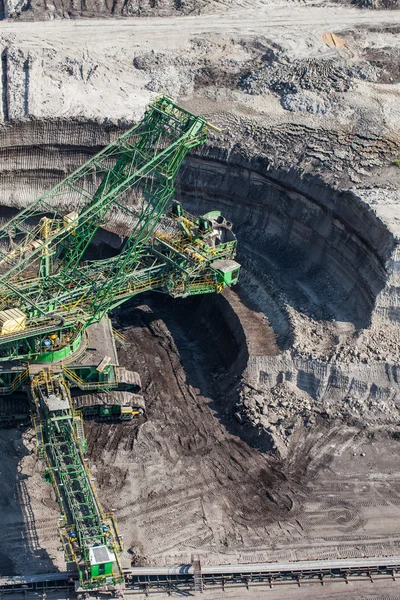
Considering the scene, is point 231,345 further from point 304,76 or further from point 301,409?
point 304,76

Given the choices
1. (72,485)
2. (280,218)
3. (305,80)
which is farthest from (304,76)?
(72,485)

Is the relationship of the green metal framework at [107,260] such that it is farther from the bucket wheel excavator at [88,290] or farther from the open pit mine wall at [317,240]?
the open pit mine wall at [317,240]

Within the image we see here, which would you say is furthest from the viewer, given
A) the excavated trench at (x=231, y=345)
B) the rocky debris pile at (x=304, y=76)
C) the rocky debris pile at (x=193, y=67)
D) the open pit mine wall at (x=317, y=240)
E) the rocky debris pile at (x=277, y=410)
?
the rocky debris pile at (x=193, y=67)

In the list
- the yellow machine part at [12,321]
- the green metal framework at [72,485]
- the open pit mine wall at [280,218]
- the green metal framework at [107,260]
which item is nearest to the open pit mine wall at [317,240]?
the open pit mine wall at [280,218]

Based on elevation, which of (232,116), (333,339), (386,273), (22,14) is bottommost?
(333,339)

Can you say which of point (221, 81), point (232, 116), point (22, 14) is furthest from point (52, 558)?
point (22, 14)

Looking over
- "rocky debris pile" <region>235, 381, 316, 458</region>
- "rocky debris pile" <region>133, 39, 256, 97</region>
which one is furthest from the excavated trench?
"rocky debris pile" <region>133, 39, 256, 97</region>

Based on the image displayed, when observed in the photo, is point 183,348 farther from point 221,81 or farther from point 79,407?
point 221,81
